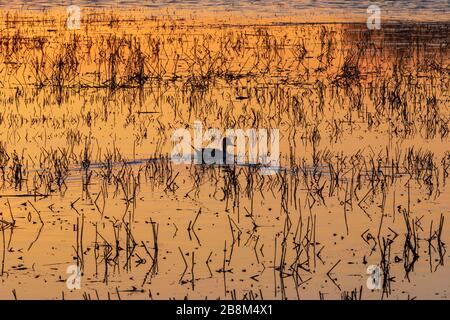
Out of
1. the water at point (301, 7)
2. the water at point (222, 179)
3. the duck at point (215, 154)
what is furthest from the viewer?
the water at point (301, 7)

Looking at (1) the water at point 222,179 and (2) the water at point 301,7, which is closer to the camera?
(1) the water at point 222,179

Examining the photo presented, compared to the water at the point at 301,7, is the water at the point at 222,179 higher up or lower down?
lower down

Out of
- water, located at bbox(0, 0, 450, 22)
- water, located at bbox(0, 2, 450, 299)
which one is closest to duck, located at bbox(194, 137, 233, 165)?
water, located at bbox(0, 2, 450, 299)

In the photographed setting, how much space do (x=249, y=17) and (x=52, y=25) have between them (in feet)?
19.4

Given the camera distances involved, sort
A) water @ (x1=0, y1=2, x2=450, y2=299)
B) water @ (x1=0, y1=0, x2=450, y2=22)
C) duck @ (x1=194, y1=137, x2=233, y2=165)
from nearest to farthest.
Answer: water @ (x1=0, y1=2, x2=450, y2=299), duck @ (x1=194, y1=137, x2=233, y2=165), water @ (x1=0, y1=0, x2=450, y2=22)

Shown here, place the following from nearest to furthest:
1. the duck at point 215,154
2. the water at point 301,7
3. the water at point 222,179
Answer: the water at point 222,179 < the duck at point 215,154 < the water at point 301,7

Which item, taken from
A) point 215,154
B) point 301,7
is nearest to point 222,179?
point 215,154

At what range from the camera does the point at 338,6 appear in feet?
113

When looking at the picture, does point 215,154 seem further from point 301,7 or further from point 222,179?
point 301,7

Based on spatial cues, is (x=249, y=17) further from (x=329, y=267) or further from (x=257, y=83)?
(x=329, y=267)

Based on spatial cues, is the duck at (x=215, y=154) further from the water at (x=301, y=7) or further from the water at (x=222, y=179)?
the water at (x=301, y=7)

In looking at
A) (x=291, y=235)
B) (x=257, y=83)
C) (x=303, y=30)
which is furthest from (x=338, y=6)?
(x=291, y=235)

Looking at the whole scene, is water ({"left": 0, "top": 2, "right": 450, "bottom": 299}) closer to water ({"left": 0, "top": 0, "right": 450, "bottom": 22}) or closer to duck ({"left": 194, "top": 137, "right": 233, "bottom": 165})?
duck ({"left": 194, "top": 137, "right": 233, "bottom": 165})

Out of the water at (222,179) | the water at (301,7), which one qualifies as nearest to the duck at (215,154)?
the water at (222,179)
